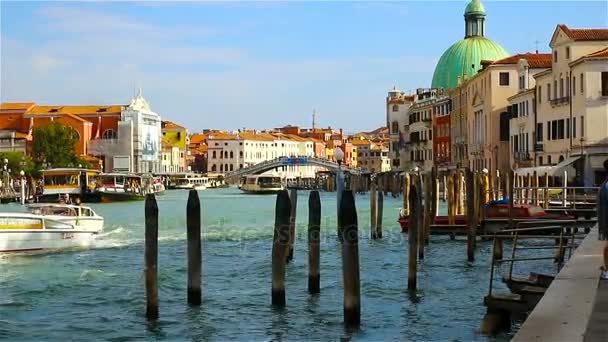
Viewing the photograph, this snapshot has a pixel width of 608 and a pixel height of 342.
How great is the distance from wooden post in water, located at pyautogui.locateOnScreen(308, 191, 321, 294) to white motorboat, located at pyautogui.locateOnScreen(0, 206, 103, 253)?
7972mm

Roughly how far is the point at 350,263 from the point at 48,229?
1144 centimetres

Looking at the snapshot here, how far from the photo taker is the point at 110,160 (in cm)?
8344

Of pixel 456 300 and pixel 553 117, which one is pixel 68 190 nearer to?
pixel 553 117

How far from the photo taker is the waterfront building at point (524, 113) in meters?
40.8

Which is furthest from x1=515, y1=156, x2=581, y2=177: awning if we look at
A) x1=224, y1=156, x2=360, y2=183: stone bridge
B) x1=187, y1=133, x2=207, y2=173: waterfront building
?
x1=187, y1=133, x2=207, y2=173: waterfront building

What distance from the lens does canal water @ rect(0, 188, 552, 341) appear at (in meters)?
10.6

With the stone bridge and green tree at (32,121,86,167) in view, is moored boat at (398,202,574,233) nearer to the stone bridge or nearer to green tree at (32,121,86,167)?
green tree at (32,121,86,167)

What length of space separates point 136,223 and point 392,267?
1585cm

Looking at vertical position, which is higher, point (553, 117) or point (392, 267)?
point (553, 117)

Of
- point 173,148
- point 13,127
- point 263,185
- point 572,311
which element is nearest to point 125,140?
point 13,127

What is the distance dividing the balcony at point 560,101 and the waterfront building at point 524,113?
9.90 ft

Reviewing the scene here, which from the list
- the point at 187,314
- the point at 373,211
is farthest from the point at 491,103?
the point at 187,314

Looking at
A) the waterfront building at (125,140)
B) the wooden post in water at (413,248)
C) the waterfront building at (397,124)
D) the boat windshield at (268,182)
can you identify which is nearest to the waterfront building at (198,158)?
the waterfront building at (125,140)

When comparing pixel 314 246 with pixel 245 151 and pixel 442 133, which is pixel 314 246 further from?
pixel 245 151
